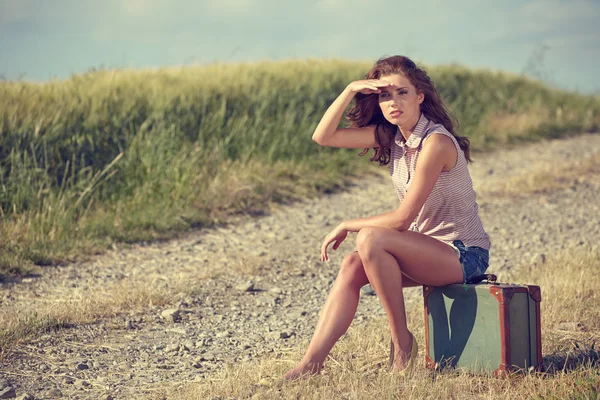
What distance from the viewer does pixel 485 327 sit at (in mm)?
3104

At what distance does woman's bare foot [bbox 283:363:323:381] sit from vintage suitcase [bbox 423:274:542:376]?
55cm

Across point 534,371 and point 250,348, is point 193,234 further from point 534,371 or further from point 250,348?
point 534,371

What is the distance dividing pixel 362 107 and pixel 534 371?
1.59 meters

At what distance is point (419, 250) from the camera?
3.18m

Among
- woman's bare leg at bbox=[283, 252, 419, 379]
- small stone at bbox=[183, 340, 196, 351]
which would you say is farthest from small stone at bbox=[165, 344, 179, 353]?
woman's bare leg at bbox=[283, 252, 419, 379]

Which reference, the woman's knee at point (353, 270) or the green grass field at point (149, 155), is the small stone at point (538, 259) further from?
the green grass field at point (149, 155)

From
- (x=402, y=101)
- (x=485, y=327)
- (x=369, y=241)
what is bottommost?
(x=485, y=327)

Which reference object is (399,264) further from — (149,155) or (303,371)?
(149,155)

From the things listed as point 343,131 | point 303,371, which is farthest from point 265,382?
point 343,131

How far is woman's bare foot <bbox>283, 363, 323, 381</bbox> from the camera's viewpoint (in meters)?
3.14

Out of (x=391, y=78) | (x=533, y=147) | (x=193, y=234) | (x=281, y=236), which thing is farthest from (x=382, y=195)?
(x=391, y=78)

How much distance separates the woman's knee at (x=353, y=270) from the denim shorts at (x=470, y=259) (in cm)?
47

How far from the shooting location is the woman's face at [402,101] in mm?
3398

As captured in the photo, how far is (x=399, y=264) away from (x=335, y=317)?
400 mm
